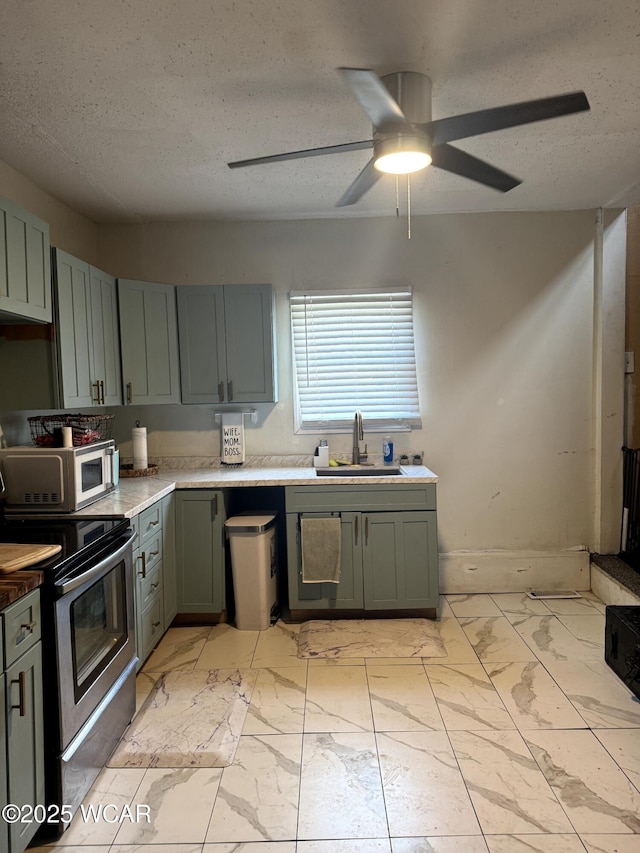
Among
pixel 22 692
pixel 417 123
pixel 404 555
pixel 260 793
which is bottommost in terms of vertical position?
pixel 260 793

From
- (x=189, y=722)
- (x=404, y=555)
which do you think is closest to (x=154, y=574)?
(x=189, y=722)

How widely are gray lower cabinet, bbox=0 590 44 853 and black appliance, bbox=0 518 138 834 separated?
0.05m

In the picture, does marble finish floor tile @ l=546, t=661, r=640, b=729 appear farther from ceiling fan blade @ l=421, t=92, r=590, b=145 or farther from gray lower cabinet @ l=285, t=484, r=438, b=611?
ceiling fan blade @ l=421, t=92, r=590, b=145

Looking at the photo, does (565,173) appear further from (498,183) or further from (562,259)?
(498,183)

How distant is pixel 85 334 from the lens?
307 cm

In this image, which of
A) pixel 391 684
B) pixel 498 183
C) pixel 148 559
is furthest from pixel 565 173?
pixel 148 559

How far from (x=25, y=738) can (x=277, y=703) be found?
123 centimetres

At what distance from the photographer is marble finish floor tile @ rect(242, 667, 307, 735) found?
2.46 meters

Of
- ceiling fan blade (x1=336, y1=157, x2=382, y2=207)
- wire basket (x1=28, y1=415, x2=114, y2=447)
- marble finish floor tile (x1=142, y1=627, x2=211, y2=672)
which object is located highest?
ceiling fan blade (x1=336, y1=157, x2=382, y2=207)

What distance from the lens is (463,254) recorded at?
396cm

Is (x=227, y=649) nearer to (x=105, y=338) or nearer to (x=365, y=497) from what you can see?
(x=365, y=497)

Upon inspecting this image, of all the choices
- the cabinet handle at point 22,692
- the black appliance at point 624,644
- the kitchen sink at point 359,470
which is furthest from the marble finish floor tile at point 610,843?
the kitchen sink at point 359,470

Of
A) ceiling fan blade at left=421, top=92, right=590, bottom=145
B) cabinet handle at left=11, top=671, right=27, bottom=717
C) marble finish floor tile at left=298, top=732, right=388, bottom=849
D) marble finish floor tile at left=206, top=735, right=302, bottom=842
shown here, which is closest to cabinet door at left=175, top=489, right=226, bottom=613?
marble finish floor tile at left=206, top=735, right=302, bottom=842

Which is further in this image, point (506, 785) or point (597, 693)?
point (597, 693)
